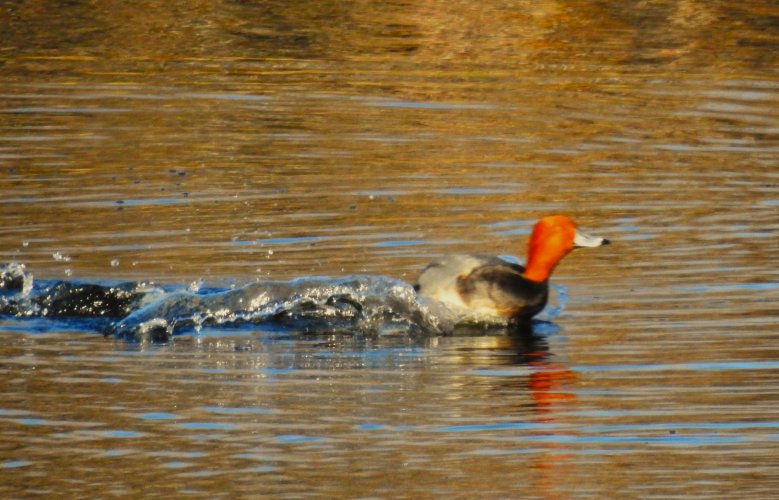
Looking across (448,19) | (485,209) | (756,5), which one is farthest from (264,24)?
(485,209)

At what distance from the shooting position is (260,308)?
438 inches

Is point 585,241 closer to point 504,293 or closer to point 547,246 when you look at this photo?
point 547,246

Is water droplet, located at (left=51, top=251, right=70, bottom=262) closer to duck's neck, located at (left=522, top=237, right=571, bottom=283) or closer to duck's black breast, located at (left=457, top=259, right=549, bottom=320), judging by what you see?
duck's black breast, located at (left=457, top=259, right=549, bottom=320)

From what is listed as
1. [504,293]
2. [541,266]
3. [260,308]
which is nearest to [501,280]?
[504,293]

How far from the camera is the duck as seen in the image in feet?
36.9

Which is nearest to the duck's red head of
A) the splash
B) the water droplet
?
the splash

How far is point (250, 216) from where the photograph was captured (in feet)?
45.7

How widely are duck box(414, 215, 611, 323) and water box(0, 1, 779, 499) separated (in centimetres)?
22

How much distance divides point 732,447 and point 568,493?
3.32ft

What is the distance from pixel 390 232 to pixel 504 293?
7.48 feet

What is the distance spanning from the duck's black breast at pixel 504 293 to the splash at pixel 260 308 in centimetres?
11

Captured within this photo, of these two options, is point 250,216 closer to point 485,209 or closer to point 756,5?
point 485,209

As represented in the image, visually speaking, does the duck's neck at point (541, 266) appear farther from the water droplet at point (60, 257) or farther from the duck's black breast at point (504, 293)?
the water droplet at point (60, 257)


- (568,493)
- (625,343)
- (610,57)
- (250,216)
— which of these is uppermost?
(610,57)
